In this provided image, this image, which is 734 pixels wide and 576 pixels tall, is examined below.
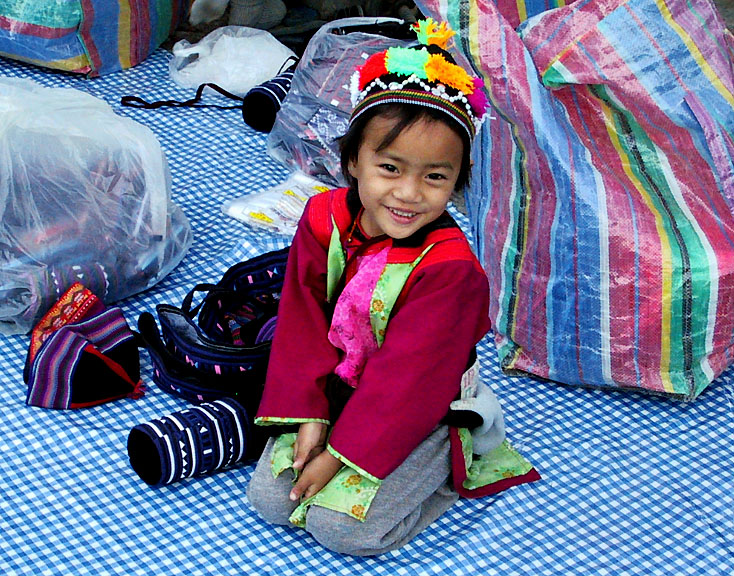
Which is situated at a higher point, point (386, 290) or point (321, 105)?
point (386, 290)

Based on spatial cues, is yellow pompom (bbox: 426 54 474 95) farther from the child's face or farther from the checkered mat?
the checkered mat

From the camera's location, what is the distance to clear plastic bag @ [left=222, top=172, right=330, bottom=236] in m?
2.64

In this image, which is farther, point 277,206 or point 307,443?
point 277,206

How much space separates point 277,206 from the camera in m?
2.70

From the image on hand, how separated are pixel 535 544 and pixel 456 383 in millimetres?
334

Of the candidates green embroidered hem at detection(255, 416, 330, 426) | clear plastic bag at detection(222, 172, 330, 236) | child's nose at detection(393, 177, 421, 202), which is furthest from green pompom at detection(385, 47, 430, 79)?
clear plastic bag at detection(222, 172, 330, 236)

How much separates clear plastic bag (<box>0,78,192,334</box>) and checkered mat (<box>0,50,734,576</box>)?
17 cm

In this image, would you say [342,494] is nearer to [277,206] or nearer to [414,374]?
[414,374]

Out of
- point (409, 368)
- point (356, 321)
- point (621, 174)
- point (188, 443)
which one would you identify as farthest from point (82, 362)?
point (621, 174)

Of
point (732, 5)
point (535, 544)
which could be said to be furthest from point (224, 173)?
point (732, 5)

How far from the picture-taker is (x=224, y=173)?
9.57 ft

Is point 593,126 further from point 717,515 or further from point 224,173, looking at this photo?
point 224,173

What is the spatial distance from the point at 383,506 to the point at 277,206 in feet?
3.78

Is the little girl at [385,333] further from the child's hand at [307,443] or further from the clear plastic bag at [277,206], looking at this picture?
the clear plastic bag at [277,206]
